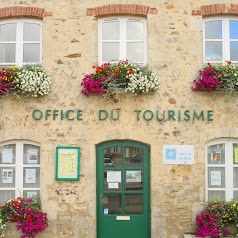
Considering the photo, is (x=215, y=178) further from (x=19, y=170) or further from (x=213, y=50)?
(x=19, y=170)

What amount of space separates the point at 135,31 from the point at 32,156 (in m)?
3.50

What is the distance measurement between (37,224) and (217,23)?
5709 millimetres

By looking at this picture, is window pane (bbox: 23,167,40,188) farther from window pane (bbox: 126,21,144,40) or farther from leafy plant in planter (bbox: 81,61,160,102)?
window pane (bbox: 126,21,144,40)

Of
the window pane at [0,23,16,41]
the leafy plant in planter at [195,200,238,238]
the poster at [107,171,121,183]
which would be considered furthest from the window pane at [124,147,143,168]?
the window pane at [0,23,16,41]

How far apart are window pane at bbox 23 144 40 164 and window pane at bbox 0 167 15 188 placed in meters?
0.35

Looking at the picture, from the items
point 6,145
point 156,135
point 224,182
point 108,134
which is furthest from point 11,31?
point 224,182

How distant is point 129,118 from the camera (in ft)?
31.2

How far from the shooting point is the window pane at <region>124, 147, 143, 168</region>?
955 cm

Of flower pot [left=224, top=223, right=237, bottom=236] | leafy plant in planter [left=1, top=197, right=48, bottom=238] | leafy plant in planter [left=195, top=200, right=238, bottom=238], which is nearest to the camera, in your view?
leafy plant in planter [left=195, top=200, right=238, bottom=238]

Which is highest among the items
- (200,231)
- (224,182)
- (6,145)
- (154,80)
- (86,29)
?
(86,29)

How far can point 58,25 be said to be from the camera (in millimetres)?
9742

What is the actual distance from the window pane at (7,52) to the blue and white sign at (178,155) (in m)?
3.88

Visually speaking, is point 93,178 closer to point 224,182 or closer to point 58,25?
point 224,182

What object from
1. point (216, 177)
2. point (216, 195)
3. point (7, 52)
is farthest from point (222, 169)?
point (7, 52)
